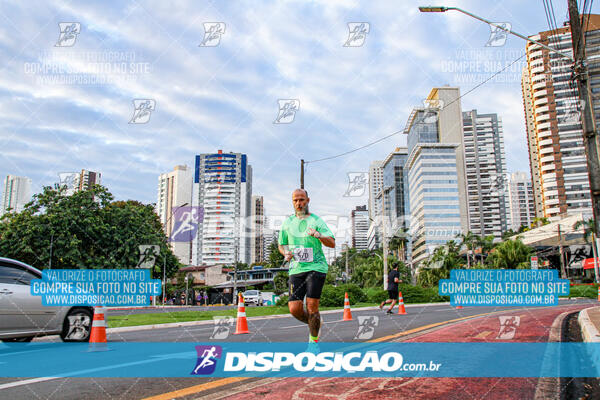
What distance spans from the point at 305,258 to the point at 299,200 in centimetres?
62

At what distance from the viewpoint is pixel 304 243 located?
476 centimetres

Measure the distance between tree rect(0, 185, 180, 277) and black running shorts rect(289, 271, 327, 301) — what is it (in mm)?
27459

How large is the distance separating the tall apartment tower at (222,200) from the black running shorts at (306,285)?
143 m

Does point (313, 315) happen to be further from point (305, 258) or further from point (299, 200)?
point (299, 200)

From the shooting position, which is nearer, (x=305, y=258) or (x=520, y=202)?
(x=305, y=258)

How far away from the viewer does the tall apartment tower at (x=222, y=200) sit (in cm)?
15125

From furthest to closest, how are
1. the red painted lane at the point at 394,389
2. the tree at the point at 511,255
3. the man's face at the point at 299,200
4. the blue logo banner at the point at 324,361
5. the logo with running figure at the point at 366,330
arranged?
the tree at the point at 511,255 < the logo with running figure at the point at 366,330 < the man's face at the point at 299,200 < the blue logo banner at the point at 324,361 < the red painted lane at the point at 394,389

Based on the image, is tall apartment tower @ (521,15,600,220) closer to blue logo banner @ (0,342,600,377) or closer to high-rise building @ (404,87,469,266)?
high-rise building @ (404,87,469,266)

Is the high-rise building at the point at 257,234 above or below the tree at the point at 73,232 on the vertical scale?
above

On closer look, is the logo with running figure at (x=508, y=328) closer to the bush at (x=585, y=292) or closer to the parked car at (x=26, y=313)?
the parked car at (x=26, y=313)

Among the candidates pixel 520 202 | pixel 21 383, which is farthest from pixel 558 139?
pixel 21 383

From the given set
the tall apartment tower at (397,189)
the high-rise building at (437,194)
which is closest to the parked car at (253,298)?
the high-rise building at (437,194)

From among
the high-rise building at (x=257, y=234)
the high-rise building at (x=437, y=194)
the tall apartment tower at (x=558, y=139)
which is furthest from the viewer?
the high-rise building at (x=257, y=234)

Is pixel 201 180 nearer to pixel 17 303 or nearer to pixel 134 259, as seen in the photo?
pixel 134 259
